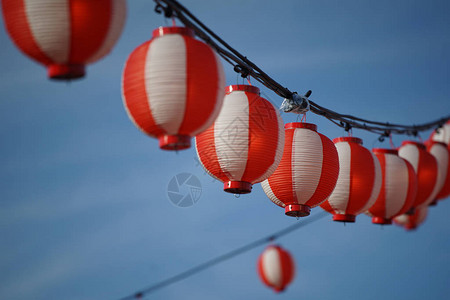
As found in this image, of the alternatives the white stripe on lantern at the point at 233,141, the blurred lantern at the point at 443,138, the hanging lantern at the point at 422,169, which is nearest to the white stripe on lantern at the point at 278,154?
the white stripe on lantern at the point at 233,141

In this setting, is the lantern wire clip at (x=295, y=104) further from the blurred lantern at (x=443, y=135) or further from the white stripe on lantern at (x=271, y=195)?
the blurred lantern at (x=443, y=135)

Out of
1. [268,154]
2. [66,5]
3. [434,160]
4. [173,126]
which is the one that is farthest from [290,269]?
[66,5]

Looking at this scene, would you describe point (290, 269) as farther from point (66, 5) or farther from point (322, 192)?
point (66, 5)

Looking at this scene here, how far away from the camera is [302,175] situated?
165 inches

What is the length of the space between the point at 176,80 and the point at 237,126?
0.82m

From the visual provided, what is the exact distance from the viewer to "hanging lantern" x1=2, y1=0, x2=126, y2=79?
2.65 meters

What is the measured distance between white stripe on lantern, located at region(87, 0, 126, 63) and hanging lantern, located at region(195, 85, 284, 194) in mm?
1067

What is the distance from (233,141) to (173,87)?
2.67ft

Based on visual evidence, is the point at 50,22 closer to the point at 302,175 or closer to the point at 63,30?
the point at 63,30

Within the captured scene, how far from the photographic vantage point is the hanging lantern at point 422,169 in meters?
5.88

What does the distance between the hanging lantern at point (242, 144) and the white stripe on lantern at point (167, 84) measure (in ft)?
2.32

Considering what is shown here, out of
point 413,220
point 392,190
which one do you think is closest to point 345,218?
point 392,190

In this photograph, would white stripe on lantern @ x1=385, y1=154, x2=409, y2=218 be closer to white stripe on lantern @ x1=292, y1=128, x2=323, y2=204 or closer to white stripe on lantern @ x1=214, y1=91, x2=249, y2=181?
white stripe on lantern @ x1=292, y1=128, x2=323, y2=204

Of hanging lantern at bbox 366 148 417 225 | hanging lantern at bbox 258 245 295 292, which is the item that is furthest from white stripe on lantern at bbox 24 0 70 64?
hanging lantern at bbox 258 245 295 292
